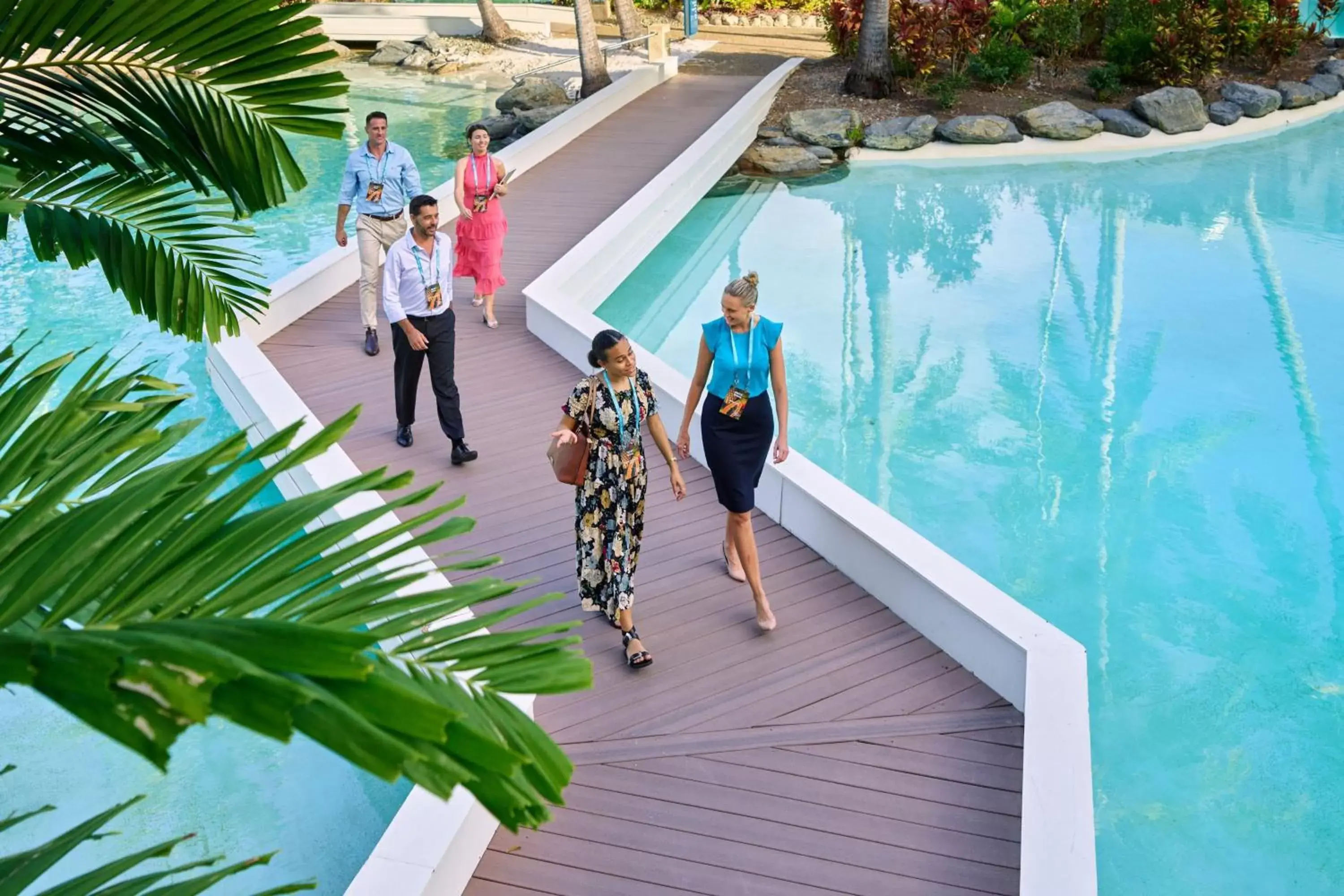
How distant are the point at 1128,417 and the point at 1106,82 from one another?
11.8 m

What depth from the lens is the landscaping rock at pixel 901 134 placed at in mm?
19141

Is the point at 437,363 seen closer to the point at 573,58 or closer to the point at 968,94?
the point at 968,94

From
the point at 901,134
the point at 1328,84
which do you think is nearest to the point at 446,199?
the point at 901,134

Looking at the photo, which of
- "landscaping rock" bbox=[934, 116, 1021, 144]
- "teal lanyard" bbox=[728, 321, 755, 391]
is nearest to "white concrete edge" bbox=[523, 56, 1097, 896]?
"teal lanyard" bbox=[728, 321, 755, 391]

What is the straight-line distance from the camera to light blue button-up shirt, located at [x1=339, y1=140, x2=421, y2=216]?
9258mm

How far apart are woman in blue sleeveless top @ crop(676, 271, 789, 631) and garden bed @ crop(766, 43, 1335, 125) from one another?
1459 centimetres

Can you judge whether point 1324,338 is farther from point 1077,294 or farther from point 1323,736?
point 1323,736

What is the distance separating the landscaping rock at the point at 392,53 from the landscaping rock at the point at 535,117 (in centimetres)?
782

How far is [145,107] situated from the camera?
3.30m

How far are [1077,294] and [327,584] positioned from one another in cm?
1277

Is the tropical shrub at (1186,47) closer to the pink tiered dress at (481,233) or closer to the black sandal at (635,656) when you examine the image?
the pink tiered dress at (481,233)

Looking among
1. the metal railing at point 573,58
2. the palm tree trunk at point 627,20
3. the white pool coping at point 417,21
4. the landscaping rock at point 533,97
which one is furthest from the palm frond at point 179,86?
the white pool coping at point 417,21

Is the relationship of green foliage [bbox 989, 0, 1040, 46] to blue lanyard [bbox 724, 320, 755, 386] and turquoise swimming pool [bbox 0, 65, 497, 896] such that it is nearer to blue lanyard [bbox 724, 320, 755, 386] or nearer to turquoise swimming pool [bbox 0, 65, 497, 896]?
blue lanyard [bbox 724, 320, 755, 386]

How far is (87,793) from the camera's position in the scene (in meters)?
6.21
